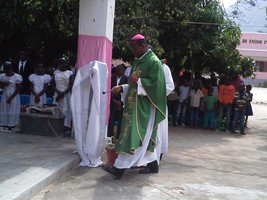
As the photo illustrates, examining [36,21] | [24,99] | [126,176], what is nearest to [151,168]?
[126,176]

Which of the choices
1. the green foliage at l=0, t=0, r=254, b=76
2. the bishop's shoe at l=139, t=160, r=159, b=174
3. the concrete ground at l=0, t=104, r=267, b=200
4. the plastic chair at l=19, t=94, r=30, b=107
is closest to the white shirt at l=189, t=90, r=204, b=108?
the green foliage at l=0, t=0, r=254, b=76

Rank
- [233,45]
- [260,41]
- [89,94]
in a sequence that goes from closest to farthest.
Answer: [89,94]
[233,45]
[260,41]

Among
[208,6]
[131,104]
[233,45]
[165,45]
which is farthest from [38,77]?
[233,45]

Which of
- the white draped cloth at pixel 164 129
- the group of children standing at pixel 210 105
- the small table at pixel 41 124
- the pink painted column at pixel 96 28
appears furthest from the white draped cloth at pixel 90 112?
the group of children standing at pixel 210 105

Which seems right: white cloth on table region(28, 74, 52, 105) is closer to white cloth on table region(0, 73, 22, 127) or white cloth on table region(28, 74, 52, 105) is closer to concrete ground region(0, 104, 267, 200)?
white cloth on table region(0, 73, 22, 127)

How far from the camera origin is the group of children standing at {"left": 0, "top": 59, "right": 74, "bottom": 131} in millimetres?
→ 9031

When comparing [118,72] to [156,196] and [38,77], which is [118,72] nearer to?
[38,77]

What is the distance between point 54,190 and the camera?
5.49m

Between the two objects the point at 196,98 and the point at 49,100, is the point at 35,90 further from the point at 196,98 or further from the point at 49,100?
the point at 196,98

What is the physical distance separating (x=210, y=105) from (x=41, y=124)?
5635 millimetres

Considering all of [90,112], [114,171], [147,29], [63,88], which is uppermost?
[147,29]

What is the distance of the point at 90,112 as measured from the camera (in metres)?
6.76

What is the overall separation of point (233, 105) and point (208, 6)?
290cm

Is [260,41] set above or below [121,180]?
above
